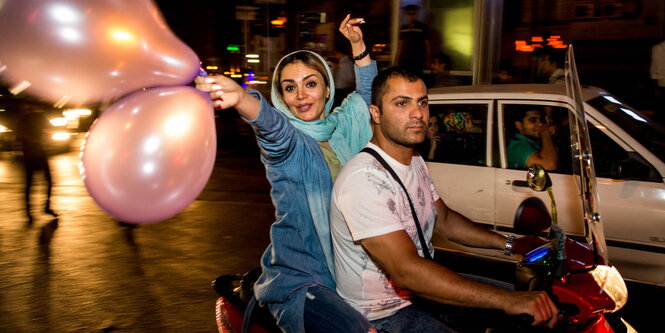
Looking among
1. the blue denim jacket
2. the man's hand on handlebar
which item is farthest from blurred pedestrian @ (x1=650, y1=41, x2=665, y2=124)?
the blue denim jacket

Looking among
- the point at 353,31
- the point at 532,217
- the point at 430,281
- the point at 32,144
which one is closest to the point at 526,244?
the point at 532,217

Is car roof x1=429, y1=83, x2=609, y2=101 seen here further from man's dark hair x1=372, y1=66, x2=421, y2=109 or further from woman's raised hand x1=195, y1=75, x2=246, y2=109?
woman's raised hand x1=195, y1=75, x2=246, y2=109

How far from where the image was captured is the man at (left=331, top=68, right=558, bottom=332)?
7.23 feet

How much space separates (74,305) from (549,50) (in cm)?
1035

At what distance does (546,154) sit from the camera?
4.89 meters

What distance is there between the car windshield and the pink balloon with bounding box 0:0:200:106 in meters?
3.78

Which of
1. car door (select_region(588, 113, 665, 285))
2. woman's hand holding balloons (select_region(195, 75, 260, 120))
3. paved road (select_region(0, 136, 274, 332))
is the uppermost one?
woman's hand holding balloons (select_region(195, 75, 260, 120))

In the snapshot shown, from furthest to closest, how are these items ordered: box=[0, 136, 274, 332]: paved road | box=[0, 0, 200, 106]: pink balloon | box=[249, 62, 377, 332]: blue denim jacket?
box=[0, 136, 274, 332]: paved road < box=[249, 62, 377, 332]: blue denim jacket < box=[0, 0, 200, 106]: pink balloon

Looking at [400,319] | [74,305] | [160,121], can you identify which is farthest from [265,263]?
[74,305]

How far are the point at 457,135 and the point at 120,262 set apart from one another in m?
3.61

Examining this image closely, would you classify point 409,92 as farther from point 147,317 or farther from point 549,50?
point 549,50

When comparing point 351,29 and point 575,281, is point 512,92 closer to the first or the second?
point 351,29

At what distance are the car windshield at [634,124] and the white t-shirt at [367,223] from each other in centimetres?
283

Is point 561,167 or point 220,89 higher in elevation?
point 220,89
